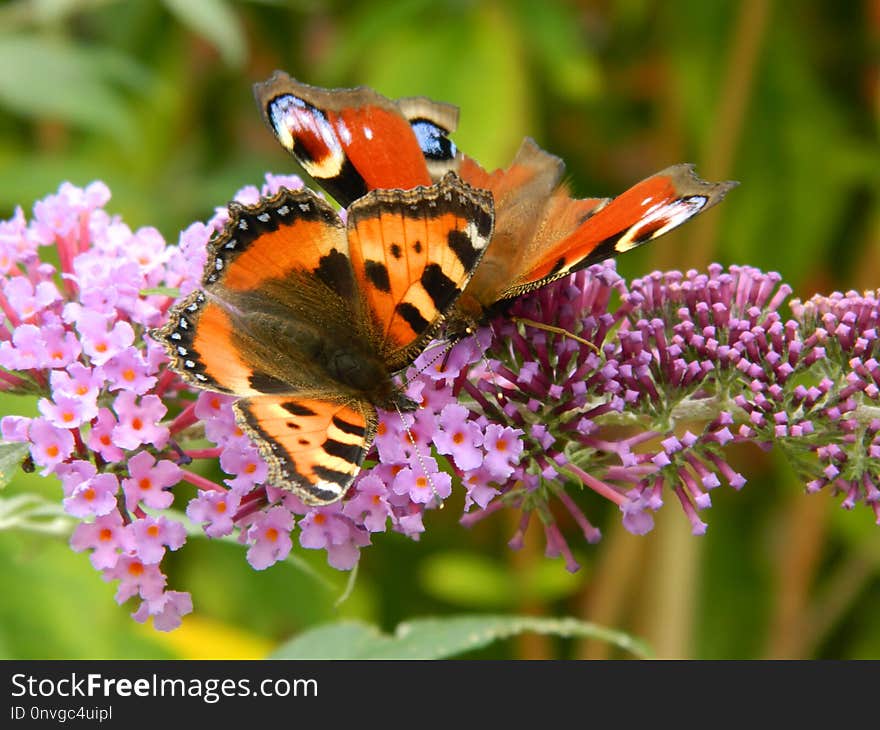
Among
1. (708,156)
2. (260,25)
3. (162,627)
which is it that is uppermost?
(260,25)

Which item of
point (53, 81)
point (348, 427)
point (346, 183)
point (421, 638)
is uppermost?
point (53, 81)

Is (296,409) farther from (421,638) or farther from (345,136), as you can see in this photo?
(421,638)

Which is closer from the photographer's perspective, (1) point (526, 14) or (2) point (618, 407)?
(2) point (618, 407)

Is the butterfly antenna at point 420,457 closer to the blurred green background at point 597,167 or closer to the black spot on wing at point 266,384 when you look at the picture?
the black spot on wing at point 266,384

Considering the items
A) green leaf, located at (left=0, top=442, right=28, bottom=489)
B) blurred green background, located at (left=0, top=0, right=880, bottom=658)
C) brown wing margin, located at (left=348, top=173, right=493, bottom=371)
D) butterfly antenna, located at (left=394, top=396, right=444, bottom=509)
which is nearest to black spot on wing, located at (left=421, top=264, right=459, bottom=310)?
brown wing margin, located at (left=348, top=173, right=493, bottom=371)

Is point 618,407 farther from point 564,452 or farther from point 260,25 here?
point 260,25

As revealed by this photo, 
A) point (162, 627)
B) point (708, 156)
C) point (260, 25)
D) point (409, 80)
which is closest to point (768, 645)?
point (708, 156)

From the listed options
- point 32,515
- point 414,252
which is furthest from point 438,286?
point 32,515
